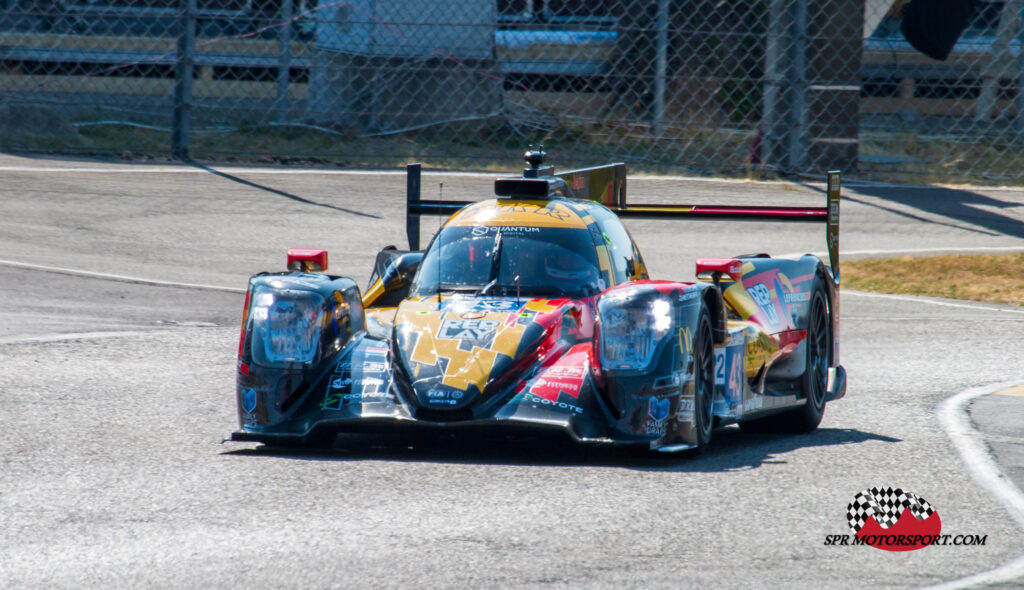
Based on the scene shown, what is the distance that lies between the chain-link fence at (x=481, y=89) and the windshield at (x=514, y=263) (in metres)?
8.01

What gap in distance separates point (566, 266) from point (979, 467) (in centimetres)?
209

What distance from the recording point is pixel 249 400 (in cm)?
594

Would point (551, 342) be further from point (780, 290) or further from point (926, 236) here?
point (926, 236)

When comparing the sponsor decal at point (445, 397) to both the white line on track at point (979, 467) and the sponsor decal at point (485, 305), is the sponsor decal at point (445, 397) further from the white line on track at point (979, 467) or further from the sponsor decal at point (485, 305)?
the white line on track at point (979, 467)

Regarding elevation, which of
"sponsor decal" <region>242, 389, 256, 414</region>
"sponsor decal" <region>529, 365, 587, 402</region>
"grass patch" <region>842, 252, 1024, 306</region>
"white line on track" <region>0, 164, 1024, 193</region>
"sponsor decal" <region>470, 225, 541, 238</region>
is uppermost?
"white line on track" <region>0, 164, 1024, 193</region>

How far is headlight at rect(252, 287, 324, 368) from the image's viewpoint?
594 cm

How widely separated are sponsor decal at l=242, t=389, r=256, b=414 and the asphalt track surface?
7.3 inches

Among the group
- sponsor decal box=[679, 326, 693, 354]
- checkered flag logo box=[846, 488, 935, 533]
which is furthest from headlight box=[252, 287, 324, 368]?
checkered flag logo box=[846, 488, 935, 533]

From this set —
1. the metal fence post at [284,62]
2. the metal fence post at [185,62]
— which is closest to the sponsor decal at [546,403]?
the metal fence post at [185,62]

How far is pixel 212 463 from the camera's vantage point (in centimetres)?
561

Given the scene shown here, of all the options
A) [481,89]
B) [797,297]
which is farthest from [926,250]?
[797,297]

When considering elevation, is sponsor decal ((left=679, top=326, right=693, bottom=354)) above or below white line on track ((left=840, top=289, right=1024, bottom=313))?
above

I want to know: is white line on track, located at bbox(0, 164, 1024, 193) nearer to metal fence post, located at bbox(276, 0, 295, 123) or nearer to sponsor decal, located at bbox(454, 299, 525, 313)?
metal fence post, located at bbox(276, 0, 295, 123)

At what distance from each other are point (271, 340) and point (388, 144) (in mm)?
9286
